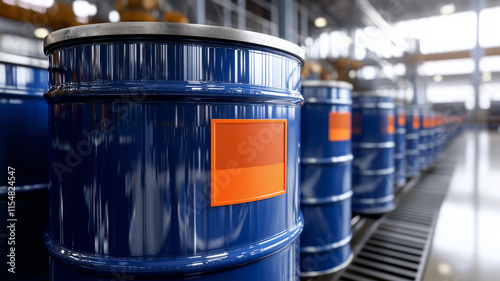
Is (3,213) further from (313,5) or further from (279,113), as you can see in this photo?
(313,5)

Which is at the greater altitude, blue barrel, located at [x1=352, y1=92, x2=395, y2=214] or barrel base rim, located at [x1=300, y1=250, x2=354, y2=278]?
blue barrel, located at [x1=352, y1=92, x2=395, y2=214]

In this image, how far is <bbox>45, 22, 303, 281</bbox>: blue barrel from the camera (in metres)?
0.92

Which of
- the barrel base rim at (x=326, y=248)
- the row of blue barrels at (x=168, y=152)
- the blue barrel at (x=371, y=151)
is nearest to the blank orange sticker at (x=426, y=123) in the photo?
the blue barrel at (x=371, y=151)

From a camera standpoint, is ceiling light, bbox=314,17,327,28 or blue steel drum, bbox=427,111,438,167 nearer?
blue steel drum, bbox=427,111,438,167

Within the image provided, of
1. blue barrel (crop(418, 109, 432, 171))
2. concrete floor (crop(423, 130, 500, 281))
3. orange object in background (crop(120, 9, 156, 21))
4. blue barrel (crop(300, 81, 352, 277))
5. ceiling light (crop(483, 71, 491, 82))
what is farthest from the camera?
ceiling light (crop(483, 71, 491, 82))

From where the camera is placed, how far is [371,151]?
11.0ft

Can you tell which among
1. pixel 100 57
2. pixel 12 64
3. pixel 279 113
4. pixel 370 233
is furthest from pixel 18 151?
pixel 370 233

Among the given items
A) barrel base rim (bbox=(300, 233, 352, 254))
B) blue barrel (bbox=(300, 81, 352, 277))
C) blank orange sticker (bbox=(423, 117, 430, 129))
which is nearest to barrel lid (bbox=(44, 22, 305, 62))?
blue barrel (bbox=(300, 81, 352, 277))

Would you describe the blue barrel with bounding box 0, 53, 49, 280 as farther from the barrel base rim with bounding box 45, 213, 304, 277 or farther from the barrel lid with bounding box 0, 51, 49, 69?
the barrel base rim with bounding box 45, 213, 304, 277

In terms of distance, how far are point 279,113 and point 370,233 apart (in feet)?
7.69

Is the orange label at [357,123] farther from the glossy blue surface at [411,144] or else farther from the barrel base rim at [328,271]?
the glossy blue surface at [411,144]

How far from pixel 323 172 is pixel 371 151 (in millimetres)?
1430

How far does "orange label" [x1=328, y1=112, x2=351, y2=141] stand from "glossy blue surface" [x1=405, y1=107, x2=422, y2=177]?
3.45 metres

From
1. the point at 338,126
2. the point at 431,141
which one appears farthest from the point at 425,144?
the point at 338,126
